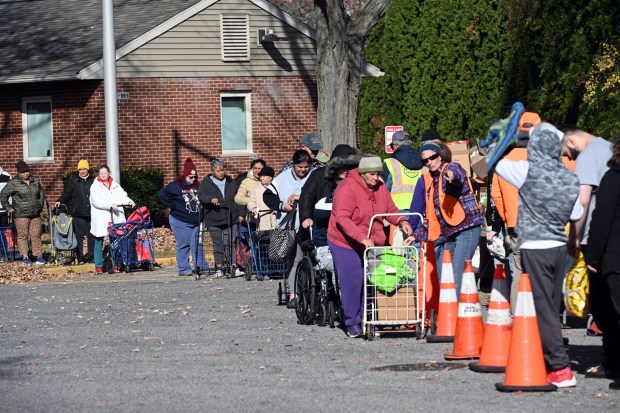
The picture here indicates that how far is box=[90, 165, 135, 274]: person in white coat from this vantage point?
23969mm

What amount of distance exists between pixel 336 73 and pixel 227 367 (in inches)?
583

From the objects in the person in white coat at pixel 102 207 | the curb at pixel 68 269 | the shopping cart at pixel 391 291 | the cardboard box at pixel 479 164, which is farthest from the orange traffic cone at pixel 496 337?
the curb at pixel 68 269

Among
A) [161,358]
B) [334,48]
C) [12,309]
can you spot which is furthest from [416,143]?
[161,358]

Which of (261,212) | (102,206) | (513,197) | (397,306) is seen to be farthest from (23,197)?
(513,197)

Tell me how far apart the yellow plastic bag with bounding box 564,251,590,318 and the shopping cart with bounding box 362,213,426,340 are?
253 cm

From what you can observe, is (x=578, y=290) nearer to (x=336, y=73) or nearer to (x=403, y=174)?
(x=403, y=174)

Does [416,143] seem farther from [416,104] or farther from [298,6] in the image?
[298,6]

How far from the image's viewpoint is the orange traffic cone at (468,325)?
11594mm

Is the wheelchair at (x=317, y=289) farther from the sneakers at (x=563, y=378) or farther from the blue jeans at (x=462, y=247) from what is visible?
the sneakers at (x=563, y=378)

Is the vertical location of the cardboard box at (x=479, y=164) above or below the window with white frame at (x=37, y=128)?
below

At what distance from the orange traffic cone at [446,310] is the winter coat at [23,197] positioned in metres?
14.1

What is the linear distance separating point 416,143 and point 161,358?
2339 cm

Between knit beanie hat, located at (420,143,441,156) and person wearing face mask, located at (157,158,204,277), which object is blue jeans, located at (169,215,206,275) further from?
knit beanie hat, located at (420,143,441,156)

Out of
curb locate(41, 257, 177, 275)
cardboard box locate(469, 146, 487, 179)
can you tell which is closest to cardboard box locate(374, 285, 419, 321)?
cardboard box locate(469, 146, 487, 179)
